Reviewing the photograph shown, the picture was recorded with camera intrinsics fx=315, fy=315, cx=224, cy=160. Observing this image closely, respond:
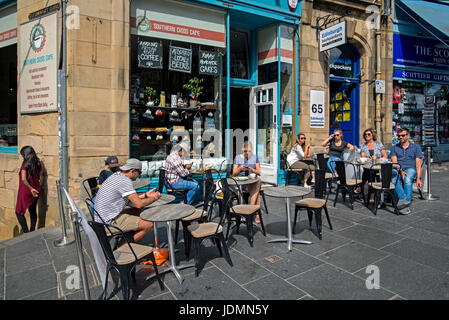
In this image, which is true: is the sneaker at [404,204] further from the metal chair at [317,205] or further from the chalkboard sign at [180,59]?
the chalkboard sign at [180,59]

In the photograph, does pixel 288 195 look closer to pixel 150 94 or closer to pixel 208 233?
pixel 208 233

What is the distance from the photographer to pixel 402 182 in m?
6.53

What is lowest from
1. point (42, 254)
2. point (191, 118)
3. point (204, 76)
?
point (42, 254)

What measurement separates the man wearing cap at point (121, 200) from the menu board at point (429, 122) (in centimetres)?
1133

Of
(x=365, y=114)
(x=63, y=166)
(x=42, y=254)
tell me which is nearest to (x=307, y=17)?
(x=365, y=114)

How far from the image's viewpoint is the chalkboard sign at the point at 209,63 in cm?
770

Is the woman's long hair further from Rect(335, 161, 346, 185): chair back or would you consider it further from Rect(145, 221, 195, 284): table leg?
Rect(335, 161, 346, 185): chair back

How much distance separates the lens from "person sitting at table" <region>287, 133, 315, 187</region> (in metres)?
8.16

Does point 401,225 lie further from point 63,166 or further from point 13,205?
point 13,205

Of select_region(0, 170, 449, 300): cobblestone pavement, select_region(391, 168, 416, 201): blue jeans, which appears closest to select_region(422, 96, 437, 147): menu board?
select_region(391, 168, 416, 201): blue jeans

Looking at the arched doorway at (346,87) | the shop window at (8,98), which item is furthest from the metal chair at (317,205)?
the shop window at (8,98)

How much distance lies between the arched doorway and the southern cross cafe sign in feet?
25.1

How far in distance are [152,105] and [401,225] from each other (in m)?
5.43

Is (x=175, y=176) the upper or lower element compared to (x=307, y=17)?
lower
